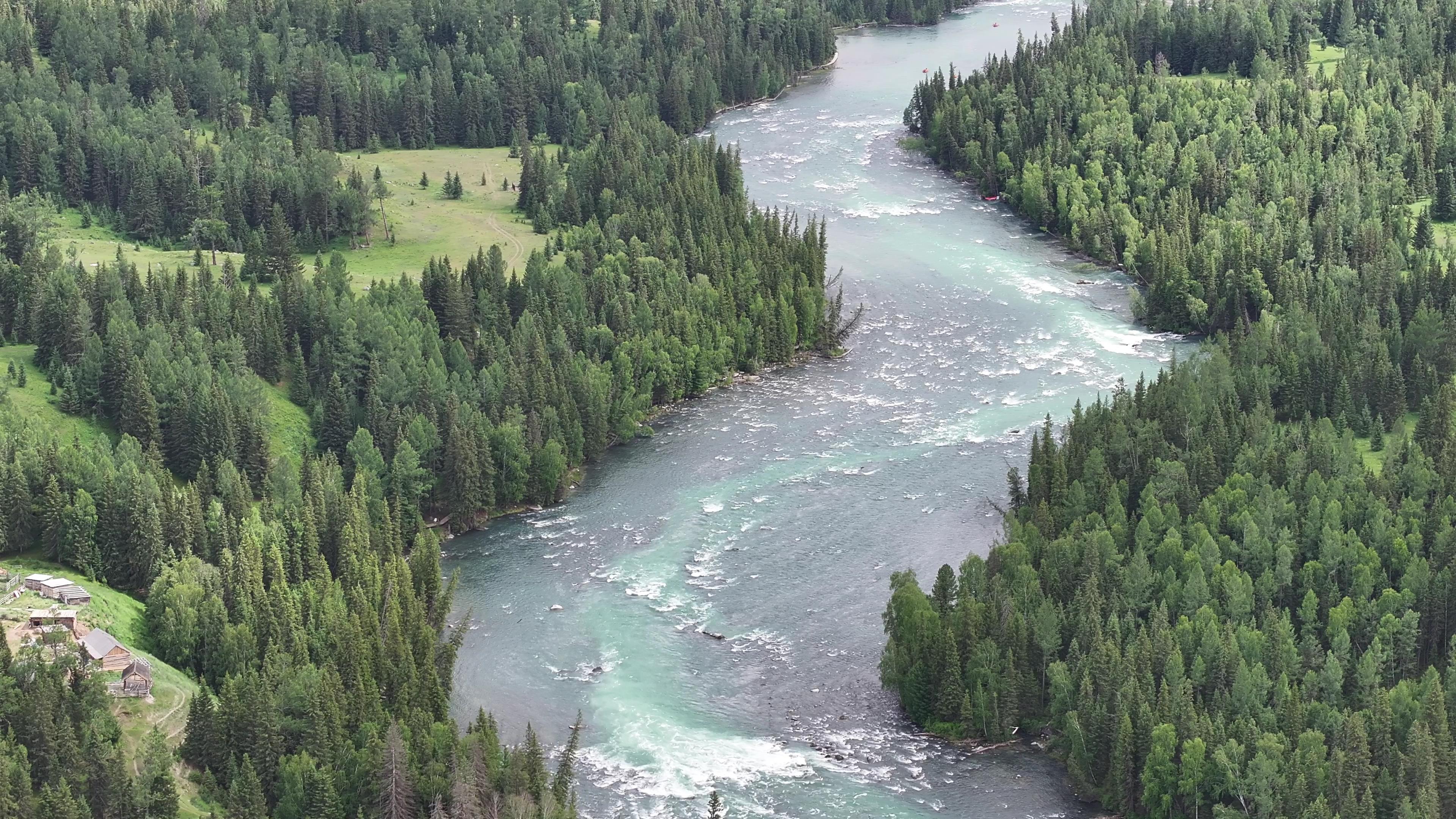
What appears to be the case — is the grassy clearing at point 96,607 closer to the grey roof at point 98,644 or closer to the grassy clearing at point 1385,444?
the grey roof at point 98,644

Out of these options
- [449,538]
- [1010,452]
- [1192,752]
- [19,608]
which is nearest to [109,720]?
[19,608]

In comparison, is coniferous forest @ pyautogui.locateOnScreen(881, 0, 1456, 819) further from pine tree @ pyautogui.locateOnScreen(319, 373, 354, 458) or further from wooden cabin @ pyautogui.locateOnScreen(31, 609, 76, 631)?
wooden cabin @ pyautogui.locateOnScreen(31, 609, 76, 631)

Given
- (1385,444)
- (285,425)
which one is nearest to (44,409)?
(285,425)

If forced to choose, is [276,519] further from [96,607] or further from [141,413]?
[96,607]

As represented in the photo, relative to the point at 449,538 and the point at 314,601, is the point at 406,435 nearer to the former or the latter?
the point at 449,538

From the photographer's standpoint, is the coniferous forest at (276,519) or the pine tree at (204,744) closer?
the coniferous forest at (276,519)

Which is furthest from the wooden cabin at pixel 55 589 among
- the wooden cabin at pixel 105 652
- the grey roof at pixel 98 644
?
the wooden cabin at pixel 105 652

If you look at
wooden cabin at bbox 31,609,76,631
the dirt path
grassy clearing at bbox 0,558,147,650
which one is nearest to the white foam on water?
the dirt path

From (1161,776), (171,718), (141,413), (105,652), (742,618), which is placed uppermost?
(141,413)
